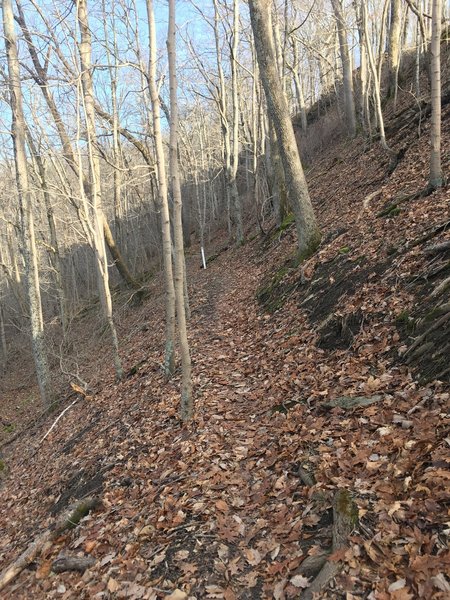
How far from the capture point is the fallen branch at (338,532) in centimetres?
266

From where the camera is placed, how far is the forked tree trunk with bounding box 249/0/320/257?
866 centimetres

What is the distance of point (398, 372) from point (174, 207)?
3.64 m

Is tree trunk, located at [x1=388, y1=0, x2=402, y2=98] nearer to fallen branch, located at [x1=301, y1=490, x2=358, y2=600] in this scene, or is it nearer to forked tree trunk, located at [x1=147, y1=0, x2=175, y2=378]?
forked tree trunk, located at [x1=147, y1=0, x2=175, y2=378]

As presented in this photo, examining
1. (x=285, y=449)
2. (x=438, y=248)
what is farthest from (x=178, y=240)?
(x=438, y=248)

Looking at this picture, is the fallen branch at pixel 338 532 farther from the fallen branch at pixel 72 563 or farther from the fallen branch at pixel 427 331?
the fallen branch at pixel 72 563

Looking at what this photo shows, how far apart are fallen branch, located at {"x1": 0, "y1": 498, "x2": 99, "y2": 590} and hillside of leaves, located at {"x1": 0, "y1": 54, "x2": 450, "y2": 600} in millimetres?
72

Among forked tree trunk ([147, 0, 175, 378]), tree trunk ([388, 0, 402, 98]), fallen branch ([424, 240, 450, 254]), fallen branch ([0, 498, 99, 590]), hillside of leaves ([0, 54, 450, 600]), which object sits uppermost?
tree trunk ([388, 0, 402, 98])

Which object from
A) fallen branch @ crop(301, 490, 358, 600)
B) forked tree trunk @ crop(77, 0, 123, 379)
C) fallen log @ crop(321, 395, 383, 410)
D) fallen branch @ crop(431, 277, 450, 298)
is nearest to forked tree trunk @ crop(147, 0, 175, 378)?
forked tree trunk @ crop(77, 0, 123, 379)

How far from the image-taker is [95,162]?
912 centimetres

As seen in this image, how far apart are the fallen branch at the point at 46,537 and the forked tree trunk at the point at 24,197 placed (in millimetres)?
6829

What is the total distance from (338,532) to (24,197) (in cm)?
1087

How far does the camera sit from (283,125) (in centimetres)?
904

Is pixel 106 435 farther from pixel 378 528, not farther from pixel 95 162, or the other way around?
pixel 95 162

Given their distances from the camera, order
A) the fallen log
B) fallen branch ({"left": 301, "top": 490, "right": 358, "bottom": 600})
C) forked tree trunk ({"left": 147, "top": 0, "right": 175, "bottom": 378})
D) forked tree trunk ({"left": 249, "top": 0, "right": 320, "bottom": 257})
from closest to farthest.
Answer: fallen branch ({"left": 301, "top": 490, "right": 358, "bottom": 600}), the fallen log, forked tree trunk ({"left": 147, "top": 0, "right": 175, "bottom": 378}), forked tree trunk ({"left": 249, "top": 0, "right": 320, "bottom": 257})
